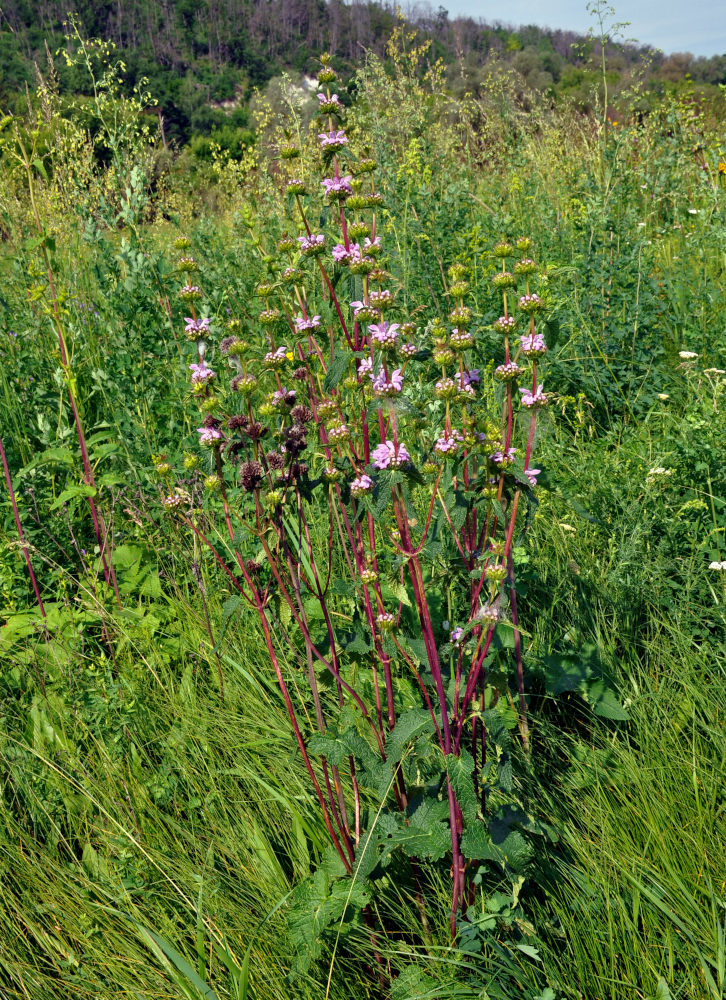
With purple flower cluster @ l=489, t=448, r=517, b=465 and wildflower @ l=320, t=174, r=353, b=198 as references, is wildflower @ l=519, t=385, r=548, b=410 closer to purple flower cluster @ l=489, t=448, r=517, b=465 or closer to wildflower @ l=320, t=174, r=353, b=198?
purple flower cluster @ l=489, t=448, r=517, b=465

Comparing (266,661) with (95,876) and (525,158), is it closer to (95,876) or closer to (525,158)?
(95,876)

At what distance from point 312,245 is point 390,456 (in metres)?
0.64

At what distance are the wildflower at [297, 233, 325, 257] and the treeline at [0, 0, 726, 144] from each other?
20.1m

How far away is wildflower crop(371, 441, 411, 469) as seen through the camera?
116cm

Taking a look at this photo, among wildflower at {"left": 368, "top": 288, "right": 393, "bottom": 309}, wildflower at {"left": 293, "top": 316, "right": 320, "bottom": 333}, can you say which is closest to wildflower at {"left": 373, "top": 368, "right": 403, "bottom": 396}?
wildflower at {"left": 368, "top": 288, "right": 393, "bottom": 309}

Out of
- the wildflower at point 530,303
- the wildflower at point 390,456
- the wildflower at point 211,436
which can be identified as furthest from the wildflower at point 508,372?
the wildflower at point 211,436

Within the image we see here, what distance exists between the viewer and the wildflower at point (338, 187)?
1.49 meters

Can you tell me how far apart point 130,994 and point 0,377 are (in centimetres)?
255

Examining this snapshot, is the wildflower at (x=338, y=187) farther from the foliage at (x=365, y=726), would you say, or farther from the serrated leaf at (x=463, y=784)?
the serrated leaf at (x=463, y=784)

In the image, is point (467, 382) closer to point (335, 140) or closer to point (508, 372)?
point (508, 372)

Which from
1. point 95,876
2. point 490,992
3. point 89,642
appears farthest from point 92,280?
point 490,992

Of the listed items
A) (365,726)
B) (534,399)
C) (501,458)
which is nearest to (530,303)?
(534,399)

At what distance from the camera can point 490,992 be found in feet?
3.83

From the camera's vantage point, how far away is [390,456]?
1174 millimetres
